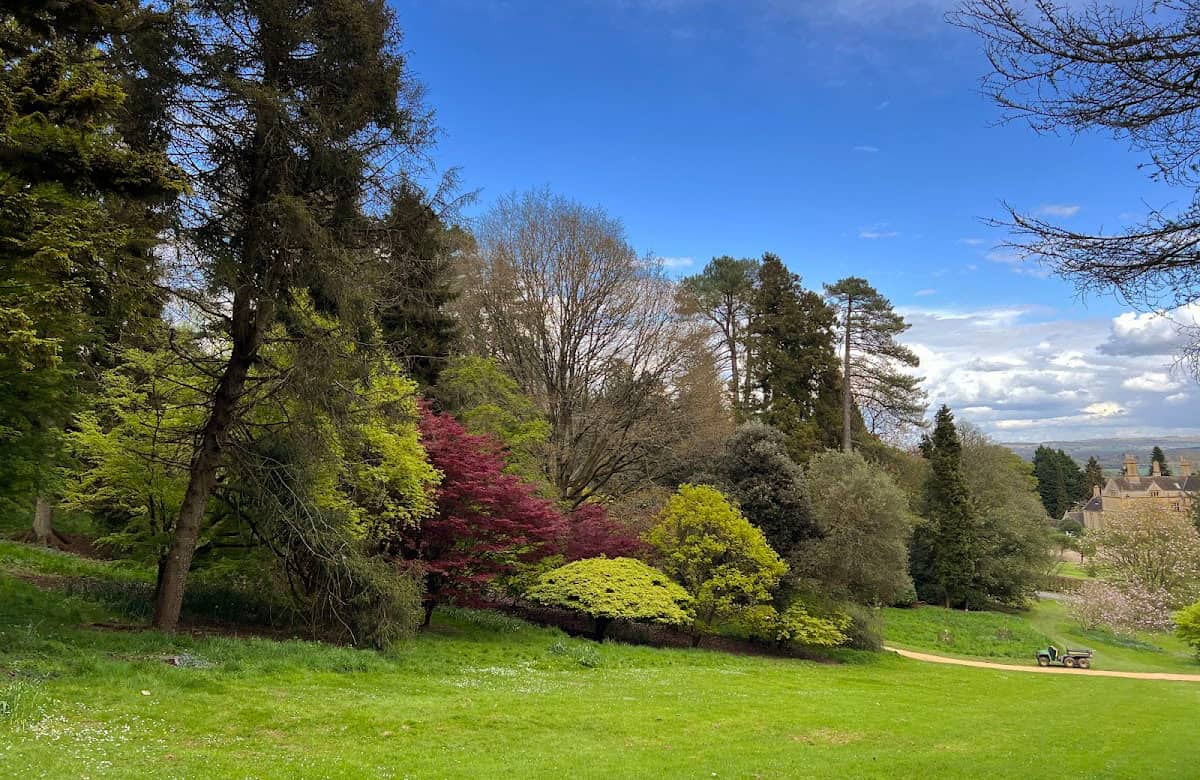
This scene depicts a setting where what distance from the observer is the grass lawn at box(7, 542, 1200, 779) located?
609 centimetres

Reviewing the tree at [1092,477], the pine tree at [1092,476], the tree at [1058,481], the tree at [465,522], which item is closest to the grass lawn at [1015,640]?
the tree at [465,522]

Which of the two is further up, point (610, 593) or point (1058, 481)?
point (1058, 481)

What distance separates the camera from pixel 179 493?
12.0 meters

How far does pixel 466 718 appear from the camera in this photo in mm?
8219

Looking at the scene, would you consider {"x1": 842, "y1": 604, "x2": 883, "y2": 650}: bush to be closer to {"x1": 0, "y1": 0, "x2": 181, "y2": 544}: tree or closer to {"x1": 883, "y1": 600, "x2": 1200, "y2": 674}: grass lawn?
{"x1": 883, "y1": 600, "x2": 1200, "y2": 674}: grass lawn

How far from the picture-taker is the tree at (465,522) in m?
14.9

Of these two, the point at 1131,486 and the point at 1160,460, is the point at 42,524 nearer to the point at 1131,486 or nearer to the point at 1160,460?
the point at 1131,486

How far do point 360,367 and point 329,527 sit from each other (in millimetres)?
2829

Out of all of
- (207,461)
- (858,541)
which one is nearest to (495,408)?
(207,461)

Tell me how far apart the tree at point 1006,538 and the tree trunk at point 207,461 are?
35.2m

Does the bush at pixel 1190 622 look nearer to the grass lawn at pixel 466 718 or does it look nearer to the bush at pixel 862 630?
the grass lawn at pixel 466 718

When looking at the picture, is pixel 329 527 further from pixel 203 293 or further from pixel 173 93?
pixel 173 93

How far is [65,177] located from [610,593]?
13174 millimetres

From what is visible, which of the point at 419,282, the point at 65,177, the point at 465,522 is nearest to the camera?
the point at 65,177
